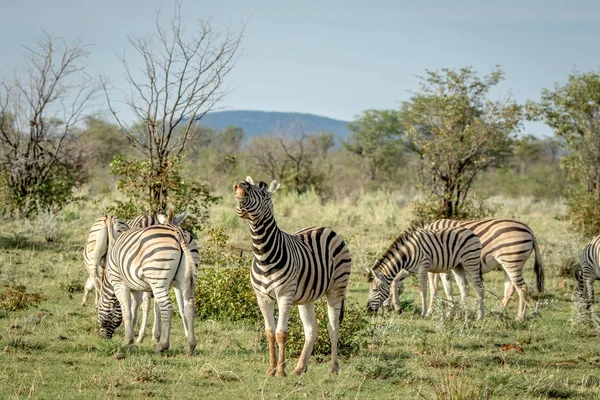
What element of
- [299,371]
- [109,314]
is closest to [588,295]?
[299,371]

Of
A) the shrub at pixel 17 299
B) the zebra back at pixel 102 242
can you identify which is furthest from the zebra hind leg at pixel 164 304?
the shrub at pixel 17 299

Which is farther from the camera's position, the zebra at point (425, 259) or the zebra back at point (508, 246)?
the zebra back at point (508, 246)

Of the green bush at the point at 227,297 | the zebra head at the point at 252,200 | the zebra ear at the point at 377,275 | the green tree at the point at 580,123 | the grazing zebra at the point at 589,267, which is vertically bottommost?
the green bush at the point at 227,297

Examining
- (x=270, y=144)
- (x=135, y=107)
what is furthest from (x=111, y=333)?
(x=270, y=144)

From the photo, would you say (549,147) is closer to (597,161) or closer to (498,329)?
(597,161)

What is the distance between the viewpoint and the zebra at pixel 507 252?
12398mm

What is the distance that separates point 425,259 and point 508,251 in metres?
1.76

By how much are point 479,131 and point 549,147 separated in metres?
48.4

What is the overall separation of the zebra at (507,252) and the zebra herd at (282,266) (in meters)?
0.02

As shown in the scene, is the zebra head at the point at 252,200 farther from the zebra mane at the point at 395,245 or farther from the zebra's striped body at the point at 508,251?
the zebra's striped body at the point at 508,251

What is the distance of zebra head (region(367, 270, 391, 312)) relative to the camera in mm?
10984

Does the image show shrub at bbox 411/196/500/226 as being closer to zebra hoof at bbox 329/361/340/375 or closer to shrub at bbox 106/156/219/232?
shrub at bbox 106/156/219/232

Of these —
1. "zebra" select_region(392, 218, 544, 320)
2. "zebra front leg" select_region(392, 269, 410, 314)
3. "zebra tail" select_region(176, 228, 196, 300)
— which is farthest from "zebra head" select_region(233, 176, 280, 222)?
"zebra" select_region(392, 218, 544, 320)

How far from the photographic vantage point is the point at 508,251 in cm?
1246
